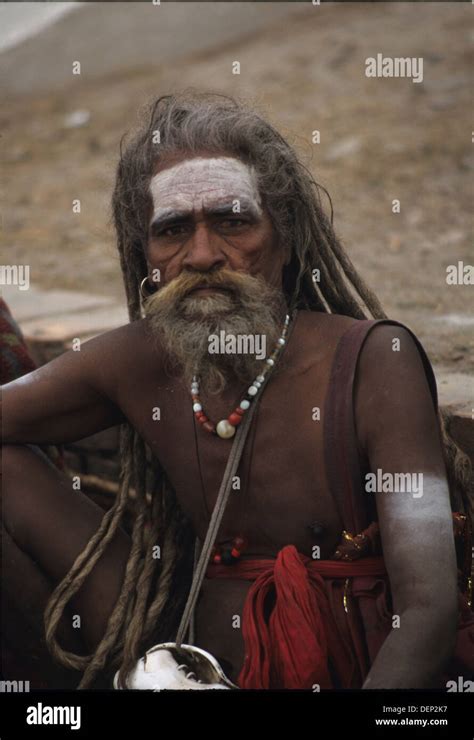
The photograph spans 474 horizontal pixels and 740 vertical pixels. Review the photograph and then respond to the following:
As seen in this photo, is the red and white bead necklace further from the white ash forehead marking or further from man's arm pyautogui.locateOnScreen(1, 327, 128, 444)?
the white ash forehead marking

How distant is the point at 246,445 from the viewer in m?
2.65

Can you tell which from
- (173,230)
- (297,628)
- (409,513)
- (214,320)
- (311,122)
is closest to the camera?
(409,513)

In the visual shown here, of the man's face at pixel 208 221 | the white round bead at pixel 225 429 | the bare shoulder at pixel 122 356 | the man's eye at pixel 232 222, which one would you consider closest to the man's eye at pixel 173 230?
the man's face at pixel 208 221

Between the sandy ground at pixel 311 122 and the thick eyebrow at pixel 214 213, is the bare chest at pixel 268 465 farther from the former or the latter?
the sandy ground at pixel 311 122

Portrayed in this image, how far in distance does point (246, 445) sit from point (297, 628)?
47 centimetres

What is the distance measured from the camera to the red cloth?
2.43 m

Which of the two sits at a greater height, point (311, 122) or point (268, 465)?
point (311, 122)

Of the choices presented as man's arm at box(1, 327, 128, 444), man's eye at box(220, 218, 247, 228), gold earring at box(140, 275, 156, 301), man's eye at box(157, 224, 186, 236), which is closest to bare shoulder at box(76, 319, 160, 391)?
man's arm at box(1, 327, 128, 444)

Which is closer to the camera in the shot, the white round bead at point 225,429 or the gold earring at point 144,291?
the white round bead at point 225,429

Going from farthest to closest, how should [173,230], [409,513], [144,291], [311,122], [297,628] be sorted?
[311,122]
[144,291]
[173,230]
[297,628]
[409,513]

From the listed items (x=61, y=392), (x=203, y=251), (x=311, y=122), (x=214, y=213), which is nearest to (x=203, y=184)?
(x=214, y=213)

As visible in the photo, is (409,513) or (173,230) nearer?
(409,513)

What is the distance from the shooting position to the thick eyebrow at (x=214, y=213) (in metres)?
2.66

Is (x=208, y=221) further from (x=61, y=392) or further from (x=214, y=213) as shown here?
(x=61, y=392)
